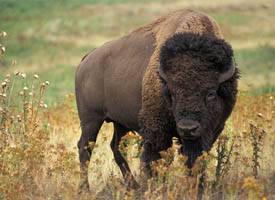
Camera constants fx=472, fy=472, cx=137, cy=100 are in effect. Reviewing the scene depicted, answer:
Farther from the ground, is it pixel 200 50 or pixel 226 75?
pixel 200 50

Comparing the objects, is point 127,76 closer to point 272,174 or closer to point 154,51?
point 154,51

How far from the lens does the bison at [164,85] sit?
4.66m

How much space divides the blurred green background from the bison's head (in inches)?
745

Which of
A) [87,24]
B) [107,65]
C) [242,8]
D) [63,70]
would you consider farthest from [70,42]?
[107,65]

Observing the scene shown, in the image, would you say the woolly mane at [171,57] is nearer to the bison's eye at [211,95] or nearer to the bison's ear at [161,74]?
the bison's ear at [161,74]

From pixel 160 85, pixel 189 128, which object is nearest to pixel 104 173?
pixel 160 85

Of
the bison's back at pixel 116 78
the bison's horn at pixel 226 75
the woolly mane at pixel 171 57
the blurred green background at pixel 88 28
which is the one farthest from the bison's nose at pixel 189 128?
the blurred green background at pixel 88 28

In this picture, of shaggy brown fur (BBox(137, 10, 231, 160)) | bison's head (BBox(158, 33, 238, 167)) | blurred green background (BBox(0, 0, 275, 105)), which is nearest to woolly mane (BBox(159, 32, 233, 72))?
bison's head (BBox(158, 33, 238, 167))

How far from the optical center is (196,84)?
181 inches

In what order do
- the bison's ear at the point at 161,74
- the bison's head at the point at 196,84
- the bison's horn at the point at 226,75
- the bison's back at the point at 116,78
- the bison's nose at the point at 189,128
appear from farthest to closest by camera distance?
the bison's back at the point at 116,78
the bison's ear at the point at 161,74
the bison's horn at the point at 226,75
the bison's head at the point at 196,84
the bison's nose at the point at 189,128

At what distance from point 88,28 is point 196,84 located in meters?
33.0

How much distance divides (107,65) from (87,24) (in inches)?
1250

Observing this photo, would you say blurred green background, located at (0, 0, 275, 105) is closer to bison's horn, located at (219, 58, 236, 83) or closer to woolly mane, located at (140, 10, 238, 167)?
woolly mane, located at (140, 10, 238, 167)

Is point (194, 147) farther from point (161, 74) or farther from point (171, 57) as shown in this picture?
point (171, 57)
